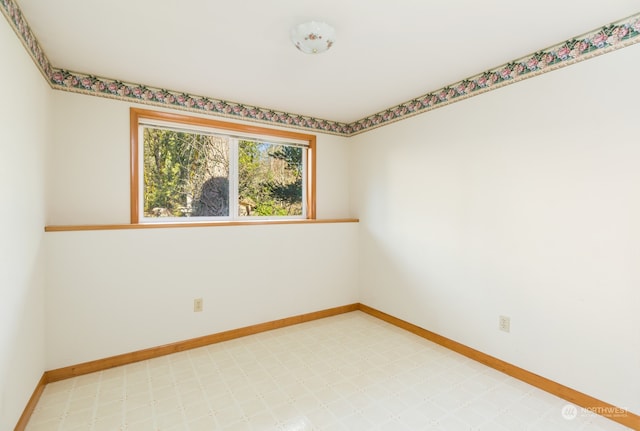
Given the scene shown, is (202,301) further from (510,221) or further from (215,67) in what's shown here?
(510,221)

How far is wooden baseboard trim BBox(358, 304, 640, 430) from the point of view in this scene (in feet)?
5.72

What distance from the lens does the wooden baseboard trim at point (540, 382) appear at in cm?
174

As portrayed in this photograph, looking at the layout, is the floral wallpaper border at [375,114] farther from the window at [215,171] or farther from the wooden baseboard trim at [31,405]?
the wooden baseboard trim at [31,405]

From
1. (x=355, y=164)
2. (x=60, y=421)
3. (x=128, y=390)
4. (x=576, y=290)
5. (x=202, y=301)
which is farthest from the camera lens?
(x=355, y=164)

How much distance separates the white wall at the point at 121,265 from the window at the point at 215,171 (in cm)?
18

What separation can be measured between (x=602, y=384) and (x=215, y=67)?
10.5ft

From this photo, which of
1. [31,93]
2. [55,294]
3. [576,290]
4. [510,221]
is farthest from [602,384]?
[31,93]

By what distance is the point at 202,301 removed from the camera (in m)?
2.75

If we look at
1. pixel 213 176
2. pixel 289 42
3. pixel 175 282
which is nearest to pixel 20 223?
pixel 175 282

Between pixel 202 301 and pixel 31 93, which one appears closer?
pixel 31 93

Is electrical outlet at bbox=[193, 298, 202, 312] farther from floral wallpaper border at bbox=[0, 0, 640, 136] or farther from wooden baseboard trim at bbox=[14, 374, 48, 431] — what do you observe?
floral wallpaper border at bbox=[0, 0, 640, 136]

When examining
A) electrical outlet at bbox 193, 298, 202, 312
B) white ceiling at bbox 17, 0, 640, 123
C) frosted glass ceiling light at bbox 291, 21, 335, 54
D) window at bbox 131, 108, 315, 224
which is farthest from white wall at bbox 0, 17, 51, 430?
frosted glass ceiling light at bbox 291, 21, 335, 54

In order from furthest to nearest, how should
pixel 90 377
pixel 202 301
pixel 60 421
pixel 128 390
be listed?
1. pixel 202 301
2. pixel 90 377
3. pixel 128 390
4. pixel 60 421

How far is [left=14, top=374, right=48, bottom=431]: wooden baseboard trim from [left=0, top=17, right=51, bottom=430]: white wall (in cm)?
4
